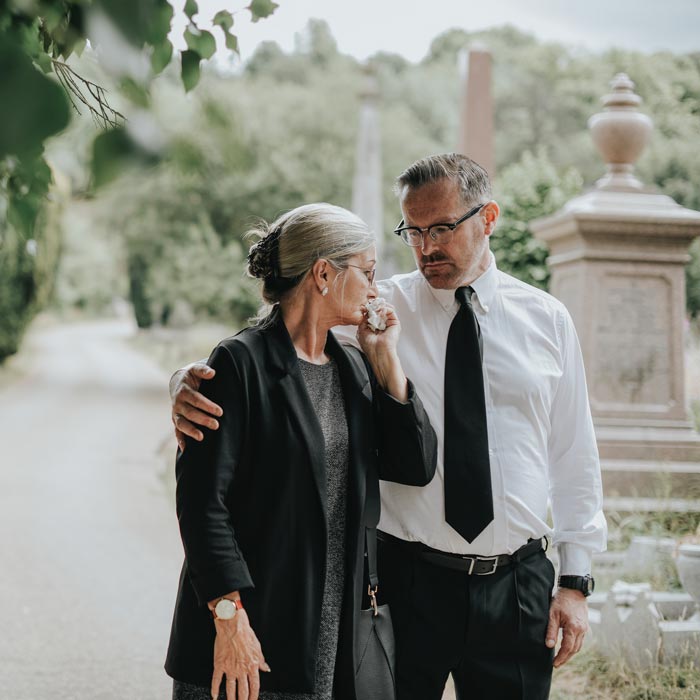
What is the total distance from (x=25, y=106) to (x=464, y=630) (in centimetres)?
198

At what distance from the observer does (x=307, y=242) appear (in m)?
2.38

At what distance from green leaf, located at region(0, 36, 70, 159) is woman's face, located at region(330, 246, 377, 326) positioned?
1.53 metres

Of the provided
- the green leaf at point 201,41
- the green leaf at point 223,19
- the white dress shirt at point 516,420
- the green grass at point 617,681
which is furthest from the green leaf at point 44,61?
the green grass at point 617,681

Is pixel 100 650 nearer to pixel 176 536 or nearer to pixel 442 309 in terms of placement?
pixel 176 536

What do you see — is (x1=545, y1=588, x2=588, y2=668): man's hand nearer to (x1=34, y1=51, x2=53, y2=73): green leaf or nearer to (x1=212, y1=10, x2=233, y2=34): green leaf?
(x1=212, y1=10, x2=233, y2=34): green leaf

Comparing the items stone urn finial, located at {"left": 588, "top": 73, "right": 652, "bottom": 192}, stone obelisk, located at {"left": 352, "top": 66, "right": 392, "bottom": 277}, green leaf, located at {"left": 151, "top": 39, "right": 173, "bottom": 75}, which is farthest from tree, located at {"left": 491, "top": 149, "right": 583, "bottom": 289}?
green leaf, located at {"left": 151, "top": 39, "right": 173, "bottom": 75}

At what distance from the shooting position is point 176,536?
8312mm

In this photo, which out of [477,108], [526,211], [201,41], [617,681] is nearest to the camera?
[201,41]

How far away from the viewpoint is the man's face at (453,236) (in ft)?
8.75

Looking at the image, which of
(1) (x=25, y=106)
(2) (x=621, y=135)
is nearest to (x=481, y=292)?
(1) (x=25, y=106)

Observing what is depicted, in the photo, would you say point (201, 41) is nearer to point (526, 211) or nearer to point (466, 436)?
point (466, 436)

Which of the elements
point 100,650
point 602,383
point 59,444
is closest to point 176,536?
point 100,650

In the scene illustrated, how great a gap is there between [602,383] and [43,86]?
22.7 feet

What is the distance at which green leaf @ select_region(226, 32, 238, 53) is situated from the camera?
234 cm
